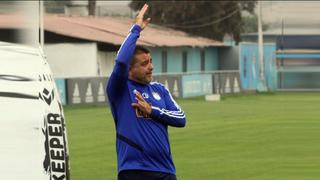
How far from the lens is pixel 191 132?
2183 cm

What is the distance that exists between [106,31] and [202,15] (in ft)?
60.3

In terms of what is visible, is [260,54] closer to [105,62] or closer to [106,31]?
[106,31]

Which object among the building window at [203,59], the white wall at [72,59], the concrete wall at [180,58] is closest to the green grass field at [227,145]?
the white wall at [72,59]

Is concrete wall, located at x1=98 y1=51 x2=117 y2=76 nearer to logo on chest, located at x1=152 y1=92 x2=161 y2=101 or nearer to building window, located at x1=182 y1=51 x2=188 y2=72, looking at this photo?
building window, located at x1=182 y1=51 x2=188 y2=72

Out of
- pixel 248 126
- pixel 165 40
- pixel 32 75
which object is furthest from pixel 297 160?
pixel 165 40

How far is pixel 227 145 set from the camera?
1853 centimetres

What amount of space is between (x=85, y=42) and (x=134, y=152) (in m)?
37.1

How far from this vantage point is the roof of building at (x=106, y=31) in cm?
4381

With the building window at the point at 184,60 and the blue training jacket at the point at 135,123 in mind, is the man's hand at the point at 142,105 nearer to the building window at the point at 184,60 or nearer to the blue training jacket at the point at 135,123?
the blue training jacket at the point at 135,123

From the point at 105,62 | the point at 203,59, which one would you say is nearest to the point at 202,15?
the point at 203,59

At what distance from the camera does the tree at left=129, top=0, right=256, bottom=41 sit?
2514 inches

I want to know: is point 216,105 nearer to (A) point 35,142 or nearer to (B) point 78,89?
(B) point 78,89

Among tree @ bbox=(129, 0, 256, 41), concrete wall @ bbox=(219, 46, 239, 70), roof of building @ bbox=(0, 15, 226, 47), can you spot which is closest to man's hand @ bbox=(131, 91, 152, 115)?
roof of building @ bbox=(0, 15, 226, 47)

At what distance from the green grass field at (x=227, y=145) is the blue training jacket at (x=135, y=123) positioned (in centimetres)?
658
